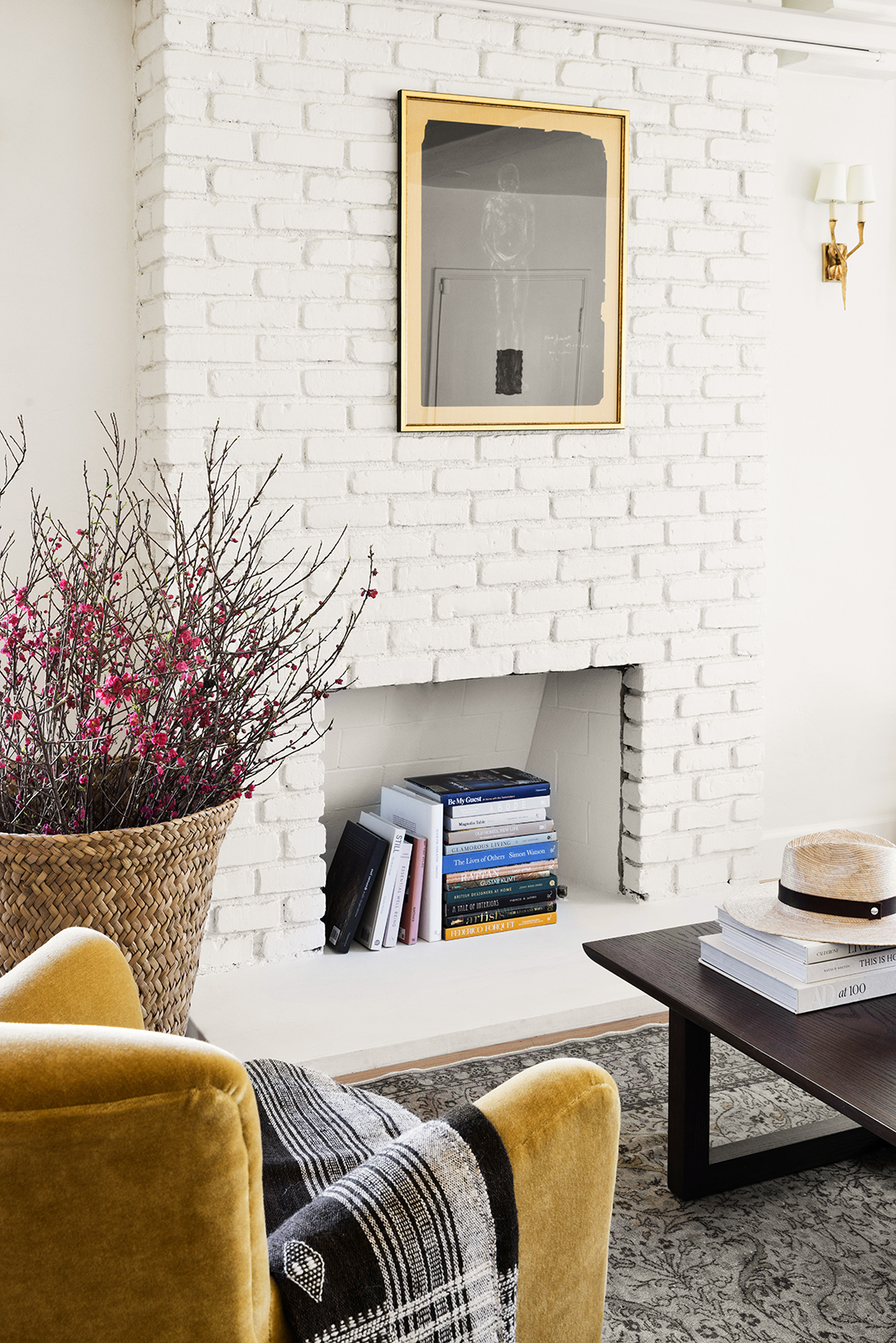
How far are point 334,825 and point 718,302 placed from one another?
1679 millimetres

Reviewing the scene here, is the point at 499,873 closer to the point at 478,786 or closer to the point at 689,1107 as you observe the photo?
the point at 478,786

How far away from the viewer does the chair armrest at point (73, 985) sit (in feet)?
3.92

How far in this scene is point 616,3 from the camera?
2.87 m

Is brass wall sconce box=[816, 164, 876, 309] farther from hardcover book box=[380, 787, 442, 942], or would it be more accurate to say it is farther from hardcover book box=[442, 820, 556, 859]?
hardcover book box=[380, 787, 442, 942]

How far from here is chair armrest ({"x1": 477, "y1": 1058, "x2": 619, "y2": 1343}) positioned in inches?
45.8

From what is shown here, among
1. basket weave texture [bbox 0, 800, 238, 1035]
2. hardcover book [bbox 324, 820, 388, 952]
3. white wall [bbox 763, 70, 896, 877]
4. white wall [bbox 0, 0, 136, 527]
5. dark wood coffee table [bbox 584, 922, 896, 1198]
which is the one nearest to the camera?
dark wood coffee table [bbox 584, 922, 896, 1198]

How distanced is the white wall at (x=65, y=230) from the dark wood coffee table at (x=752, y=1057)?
63.5 inches

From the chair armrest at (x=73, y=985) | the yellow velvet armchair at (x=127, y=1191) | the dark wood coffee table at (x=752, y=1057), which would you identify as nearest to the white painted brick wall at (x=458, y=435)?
the dark wood coffee table at (x=752, y=1057)

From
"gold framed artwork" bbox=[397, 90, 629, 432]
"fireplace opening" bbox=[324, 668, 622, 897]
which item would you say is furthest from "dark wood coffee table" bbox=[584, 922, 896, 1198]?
"gold framed artwork" bbox=[397, 90, 629, 432]

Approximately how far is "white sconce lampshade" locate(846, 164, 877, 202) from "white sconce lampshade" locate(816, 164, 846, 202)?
0.02m

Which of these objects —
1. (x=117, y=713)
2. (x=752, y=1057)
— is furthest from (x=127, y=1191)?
(x=117, y=713)

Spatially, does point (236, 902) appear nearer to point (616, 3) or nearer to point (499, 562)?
point (499, 562)

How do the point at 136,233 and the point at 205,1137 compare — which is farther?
the point at 136,233

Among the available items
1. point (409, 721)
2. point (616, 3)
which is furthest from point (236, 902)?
point (616, 3)
